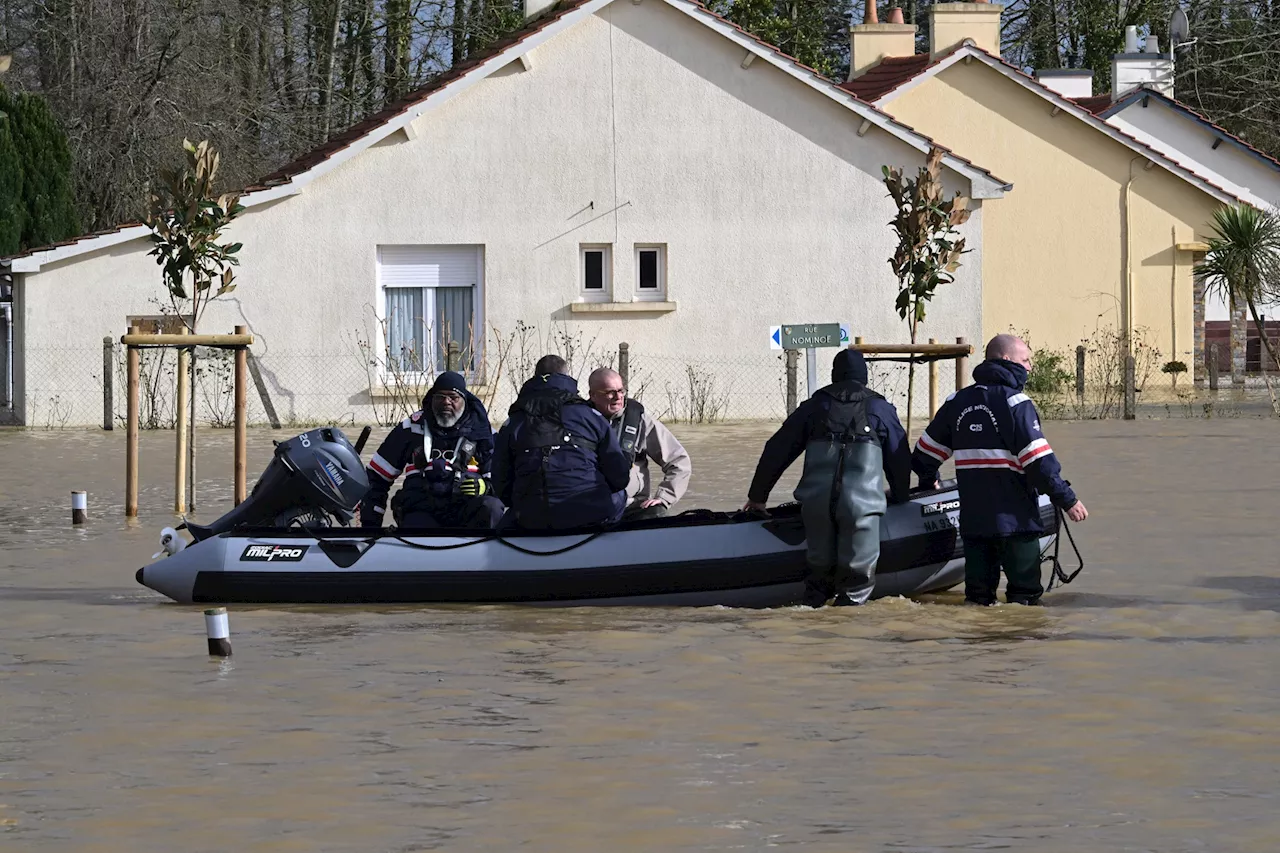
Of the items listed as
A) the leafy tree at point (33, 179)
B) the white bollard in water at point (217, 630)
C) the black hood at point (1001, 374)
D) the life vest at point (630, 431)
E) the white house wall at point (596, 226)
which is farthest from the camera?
the leafy tree at point (33, 179)

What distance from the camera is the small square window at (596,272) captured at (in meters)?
28.7

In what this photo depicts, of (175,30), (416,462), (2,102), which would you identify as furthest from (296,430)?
(416,462)

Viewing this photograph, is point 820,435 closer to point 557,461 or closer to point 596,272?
point 557,461

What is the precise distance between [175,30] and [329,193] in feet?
34.3

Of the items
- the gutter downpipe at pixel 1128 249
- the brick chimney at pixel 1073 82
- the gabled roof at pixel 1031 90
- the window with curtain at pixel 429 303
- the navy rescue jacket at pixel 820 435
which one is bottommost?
the navy rescue jacket at pixel 820 435

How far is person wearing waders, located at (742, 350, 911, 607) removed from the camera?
1187 cm

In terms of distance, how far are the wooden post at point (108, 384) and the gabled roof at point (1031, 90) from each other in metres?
14.5

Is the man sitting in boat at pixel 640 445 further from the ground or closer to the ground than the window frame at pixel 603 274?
closer to the ground

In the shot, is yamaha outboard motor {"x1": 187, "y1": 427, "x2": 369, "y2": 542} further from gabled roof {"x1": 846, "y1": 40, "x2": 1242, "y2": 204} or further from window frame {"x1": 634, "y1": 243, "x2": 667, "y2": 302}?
gabled roof {"x1": 846, "y1": 40, "x2": 1242, "y2": 204}

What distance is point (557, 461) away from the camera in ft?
39.7

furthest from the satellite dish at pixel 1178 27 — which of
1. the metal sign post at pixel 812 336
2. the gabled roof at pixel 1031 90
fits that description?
the metal sign post at pixel 812 336

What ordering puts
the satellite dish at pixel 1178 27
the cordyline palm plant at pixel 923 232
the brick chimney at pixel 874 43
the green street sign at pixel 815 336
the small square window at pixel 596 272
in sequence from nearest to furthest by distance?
the green street sign at pixel 815 336
the cordyline palm plant at pixel 923 232
the small square window at pixel 596 272
the brick chimney at pixel 874 43
the satellite dish at pixel 1178 27

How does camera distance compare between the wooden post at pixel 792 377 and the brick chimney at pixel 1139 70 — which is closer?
the wooden post at pixel 792 377

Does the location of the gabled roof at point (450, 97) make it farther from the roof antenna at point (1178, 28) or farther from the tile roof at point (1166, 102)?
the roof antenna at point (1178, 28)
